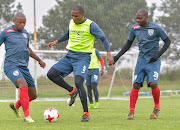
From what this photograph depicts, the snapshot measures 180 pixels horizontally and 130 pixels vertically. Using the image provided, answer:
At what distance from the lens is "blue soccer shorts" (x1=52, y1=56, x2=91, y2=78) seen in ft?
23.0

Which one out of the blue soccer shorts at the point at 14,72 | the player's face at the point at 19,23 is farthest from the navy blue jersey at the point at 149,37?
the blue soccer shorts at the point at 14,72

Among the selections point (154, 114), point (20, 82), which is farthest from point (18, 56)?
point (154, 114)

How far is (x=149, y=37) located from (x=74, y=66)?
65.5 inches

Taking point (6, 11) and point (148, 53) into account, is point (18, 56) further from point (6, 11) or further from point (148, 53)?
point (6, 11)

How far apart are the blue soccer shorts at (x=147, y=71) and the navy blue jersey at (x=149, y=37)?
0.47 feet

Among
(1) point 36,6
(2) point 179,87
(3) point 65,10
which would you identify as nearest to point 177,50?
(2) point 179,87

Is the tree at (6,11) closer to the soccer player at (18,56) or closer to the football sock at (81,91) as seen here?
the soccer player at (18,56)

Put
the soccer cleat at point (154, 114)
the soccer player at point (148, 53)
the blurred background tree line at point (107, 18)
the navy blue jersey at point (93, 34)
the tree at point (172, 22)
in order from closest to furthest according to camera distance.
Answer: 1. the navy blue jersey at point (93, 34)
2. the soccer player at point (148, 53)
3. the soccer cleat at point (154, 114)
4. the blurred background tree line at point (107, 18)
5. the tree at point (172, 22)

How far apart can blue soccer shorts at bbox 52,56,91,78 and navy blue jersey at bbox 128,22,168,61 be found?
3.94 ft

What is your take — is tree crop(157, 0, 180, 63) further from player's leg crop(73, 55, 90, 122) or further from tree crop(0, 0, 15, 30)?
player's leg crop(73, 55, 90, 122)

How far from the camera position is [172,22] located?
71.4ft

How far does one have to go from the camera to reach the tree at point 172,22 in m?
21.4

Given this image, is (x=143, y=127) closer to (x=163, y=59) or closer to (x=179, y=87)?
(x=163, y=59)

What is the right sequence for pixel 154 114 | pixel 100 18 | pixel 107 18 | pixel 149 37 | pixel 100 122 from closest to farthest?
pixel 100 122 → pixel 149 37 → pixel 154 114 → pixel 100 18 → pixel 107 18
